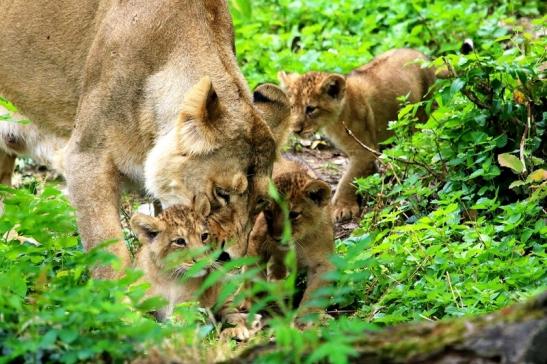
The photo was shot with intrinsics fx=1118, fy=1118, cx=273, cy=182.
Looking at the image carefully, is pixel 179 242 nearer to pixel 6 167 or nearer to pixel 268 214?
pixel 268 214

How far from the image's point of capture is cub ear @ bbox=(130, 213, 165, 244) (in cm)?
605

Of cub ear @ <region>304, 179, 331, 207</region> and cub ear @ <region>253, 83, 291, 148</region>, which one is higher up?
cub ear @ <region>253, 83, 291, 148</region>

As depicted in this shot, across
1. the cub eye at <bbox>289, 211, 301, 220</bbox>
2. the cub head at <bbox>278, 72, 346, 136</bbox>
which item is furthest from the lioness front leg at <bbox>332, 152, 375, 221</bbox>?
the cub eye at <bbox>289, 211, 301, 220</bbox>

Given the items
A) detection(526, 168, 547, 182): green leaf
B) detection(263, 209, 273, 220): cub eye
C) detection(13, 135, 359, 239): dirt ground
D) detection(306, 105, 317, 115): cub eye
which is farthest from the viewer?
detection(13, 135, 359, 239): dirt ground

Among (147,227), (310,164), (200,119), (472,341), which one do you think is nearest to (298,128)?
(310,164)

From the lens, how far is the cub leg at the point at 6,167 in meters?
8.25

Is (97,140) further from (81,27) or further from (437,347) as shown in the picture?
(437,347)

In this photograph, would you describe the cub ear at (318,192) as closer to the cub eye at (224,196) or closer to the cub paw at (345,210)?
the cub eye at (224,196)

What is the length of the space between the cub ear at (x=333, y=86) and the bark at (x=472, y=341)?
18.9ft

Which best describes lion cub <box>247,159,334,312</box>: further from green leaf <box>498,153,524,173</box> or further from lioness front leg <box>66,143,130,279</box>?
green leaf <box>498,153,524,173</box>

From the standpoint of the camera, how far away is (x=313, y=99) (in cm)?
909

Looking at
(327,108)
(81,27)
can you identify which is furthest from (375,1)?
(81,27)

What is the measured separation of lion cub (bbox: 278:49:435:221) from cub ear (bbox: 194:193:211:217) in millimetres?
2882

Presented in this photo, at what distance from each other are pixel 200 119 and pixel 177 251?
72 cm
